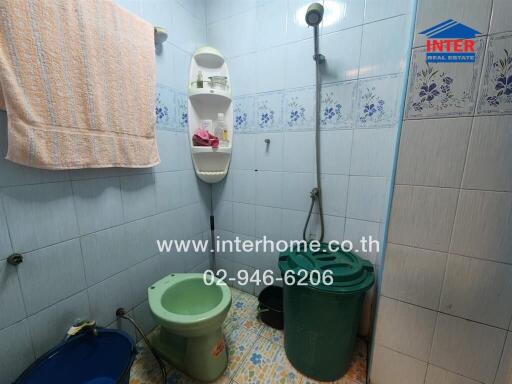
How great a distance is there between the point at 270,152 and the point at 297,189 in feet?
0.97

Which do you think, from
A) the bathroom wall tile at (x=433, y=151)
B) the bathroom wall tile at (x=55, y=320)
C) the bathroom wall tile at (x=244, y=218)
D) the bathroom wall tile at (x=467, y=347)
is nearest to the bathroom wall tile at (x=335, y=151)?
the bathroom wall tile at (x=433, y=151)

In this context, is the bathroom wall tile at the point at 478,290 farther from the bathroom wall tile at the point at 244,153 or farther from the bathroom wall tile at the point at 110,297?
the bathroom wall tile at the point at 110,297

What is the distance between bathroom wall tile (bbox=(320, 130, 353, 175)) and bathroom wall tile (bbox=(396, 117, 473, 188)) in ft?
1.24

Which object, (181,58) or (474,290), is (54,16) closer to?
(181,58)

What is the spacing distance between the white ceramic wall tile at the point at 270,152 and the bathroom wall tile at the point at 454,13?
765 mm

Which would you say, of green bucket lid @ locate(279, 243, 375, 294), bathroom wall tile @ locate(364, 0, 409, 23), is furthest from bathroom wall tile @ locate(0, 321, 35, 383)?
bathroom wall tile @ locate(364, 0, 409, 23)

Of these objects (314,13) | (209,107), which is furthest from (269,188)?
(314,13)

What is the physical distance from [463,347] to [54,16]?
76.4 inches

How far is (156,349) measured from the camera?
1.20 metres

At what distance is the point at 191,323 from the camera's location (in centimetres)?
92

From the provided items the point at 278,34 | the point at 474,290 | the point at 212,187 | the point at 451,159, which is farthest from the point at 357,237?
the point at 278,34

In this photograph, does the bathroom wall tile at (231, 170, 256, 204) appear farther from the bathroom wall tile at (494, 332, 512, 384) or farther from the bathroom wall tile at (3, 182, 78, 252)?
the bathroom wall tile at (494, 332, 512, 384)

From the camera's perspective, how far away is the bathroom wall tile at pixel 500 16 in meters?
0.61

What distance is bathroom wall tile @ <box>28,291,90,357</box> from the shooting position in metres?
0.86
